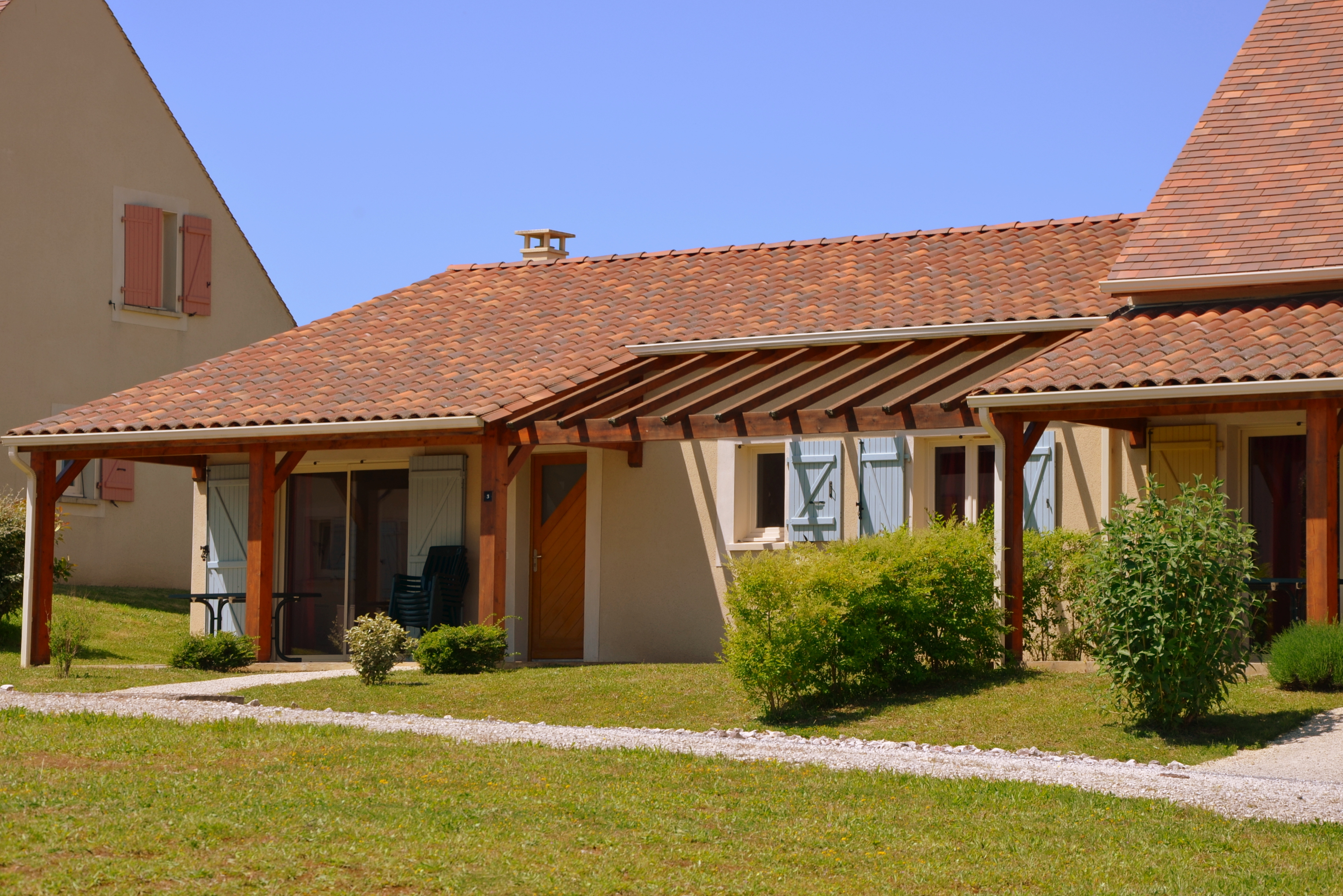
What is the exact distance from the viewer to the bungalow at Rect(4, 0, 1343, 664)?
13.2 meters

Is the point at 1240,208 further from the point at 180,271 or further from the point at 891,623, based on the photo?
the point at 180,271

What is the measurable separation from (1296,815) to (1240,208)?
340 inches

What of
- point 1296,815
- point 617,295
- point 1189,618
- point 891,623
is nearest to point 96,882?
point 1296,815

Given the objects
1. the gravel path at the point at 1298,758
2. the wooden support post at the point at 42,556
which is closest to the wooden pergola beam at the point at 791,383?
the gravel path at the point at 1298,758

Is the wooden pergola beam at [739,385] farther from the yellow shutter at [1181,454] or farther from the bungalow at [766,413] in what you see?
the yellow shutter at [1181,454]

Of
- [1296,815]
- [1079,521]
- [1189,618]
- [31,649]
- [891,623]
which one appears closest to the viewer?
[1296,815]

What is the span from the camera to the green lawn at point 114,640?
45.1 ft

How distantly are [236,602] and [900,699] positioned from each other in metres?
8.51

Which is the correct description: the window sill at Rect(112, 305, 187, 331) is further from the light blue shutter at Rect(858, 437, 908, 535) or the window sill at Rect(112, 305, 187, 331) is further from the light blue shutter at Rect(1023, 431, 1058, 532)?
the light blue shutter at Rect(1023, 431, 1058, 532)

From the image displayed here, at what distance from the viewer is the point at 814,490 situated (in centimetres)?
1588

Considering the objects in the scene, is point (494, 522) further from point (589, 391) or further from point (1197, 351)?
point (1197, 351)

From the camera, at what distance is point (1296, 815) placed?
24.1 ft

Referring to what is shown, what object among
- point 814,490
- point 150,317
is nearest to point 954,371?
point 814,490

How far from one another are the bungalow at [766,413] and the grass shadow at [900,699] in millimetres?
939
